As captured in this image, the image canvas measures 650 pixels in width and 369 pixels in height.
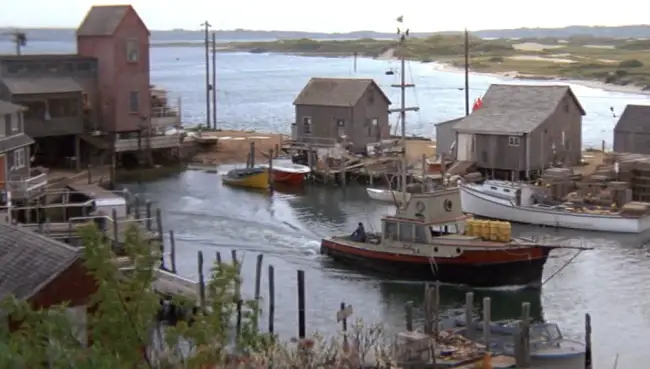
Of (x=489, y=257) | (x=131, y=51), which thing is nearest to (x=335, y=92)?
(x=131, y=51)

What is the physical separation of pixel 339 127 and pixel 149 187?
11.3m

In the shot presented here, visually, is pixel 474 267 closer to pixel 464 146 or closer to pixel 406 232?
pixel 406 232

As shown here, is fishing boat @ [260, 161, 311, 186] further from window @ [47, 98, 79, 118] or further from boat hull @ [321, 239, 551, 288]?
boat hull @ [321, 239, 551, 288]

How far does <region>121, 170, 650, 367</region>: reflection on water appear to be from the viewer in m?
32.6

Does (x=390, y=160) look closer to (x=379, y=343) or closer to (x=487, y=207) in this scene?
(x=487, y=207)

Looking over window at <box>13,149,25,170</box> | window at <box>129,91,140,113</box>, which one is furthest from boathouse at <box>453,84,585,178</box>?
window at <box>13,149,25,170</box>

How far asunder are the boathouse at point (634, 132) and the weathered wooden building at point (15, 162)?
1146 inches

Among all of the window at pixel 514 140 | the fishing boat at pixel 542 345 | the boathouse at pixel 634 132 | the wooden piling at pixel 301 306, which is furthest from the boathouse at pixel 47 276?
the boathouse at pixel 634 132

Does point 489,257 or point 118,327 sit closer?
point 118,327

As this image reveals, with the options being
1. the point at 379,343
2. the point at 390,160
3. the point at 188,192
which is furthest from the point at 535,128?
the point at 379,343

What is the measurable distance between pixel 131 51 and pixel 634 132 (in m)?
25.8

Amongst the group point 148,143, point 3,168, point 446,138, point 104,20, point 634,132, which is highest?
point 104,20

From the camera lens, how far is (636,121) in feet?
187

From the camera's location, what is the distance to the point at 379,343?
26016 mm
